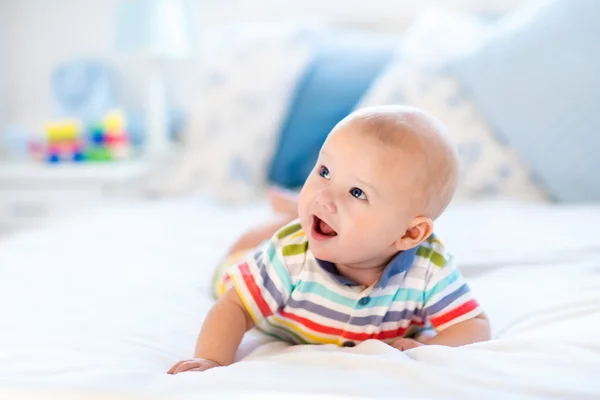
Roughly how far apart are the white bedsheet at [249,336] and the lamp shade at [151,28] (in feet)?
2.48

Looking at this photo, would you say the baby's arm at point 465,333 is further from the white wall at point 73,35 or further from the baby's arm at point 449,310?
→ the white wall at point 73,35

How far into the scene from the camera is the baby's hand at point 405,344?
92 centimetres

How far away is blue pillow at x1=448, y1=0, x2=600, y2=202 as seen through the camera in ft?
5.98

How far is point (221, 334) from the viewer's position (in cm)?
91

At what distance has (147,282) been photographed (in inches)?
51.1

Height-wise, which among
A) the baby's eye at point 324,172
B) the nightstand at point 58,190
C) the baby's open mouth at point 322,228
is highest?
→ the baby's eye at point 324,172

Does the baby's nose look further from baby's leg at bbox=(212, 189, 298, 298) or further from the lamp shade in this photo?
the lamp shade

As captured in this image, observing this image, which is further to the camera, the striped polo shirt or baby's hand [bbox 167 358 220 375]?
the striped polo shirt

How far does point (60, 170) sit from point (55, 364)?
161cm

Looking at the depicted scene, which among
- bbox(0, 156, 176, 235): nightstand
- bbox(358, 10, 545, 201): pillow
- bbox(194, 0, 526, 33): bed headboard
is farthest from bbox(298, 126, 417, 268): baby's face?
bbox(194, 0, 526, 33): bed headboard

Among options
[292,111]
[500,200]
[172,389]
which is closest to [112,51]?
[292,111]

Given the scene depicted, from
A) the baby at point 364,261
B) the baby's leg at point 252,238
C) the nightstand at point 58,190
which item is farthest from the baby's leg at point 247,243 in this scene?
the nightstand at point 58,190

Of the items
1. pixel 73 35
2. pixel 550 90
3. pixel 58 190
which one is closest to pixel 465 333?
pixel 550 90

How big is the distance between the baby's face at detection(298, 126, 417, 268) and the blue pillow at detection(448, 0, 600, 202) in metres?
1.07
